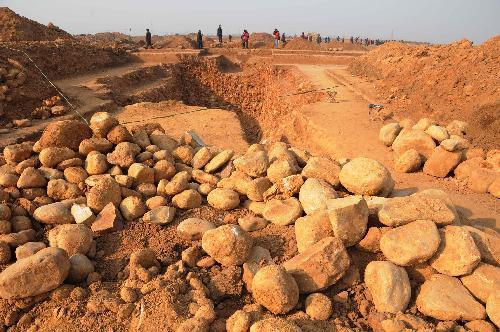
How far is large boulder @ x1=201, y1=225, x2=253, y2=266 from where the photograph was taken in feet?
8.54

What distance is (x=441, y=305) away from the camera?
2305mm

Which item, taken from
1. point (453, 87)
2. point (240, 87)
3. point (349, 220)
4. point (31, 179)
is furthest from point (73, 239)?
point (240, 87)

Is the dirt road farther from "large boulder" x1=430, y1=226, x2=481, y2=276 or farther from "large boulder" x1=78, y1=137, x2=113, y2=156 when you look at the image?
"large boulder" x1=78, y1=137, x2=113, y2=156

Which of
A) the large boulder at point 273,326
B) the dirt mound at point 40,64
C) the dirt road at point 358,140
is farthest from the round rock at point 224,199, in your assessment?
the dirt mound at point 40,64

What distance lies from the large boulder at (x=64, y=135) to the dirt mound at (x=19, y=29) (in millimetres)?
15575

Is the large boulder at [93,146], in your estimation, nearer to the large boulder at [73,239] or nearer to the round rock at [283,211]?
the large boulder at [73,239]

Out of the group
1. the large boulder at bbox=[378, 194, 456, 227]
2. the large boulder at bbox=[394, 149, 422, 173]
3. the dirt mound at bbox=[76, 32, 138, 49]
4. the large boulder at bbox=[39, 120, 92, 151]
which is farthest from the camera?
the dirt mound at bbox=[76, 32, 138, 49]

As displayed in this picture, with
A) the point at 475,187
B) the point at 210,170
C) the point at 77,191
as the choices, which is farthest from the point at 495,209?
the point at 77,191

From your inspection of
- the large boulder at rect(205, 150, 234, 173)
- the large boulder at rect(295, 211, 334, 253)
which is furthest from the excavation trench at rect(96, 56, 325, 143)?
the large boulder at rect(295, 211, 334, 253)

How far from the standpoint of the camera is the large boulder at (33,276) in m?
2.32

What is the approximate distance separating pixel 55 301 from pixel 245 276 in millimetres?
1391

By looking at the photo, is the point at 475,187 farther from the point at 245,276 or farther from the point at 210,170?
the point at 245,276

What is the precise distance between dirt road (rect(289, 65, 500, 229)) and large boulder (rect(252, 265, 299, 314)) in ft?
7.27

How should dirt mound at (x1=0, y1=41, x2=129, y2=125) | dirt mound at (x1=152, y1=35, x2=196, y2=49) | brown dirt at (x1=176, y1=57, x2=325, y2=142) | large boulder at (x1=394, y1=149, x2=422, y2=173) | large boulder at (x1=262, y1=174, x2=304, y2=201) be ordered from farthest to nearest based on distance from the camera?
dirt mound at (x1=152, y1=35, x2=196, y2=49) → brown dirt at (x1=176, y1=57, x2=325, y2=142) → dirt mound at (x1=0, y1=41, x2=129, y2=125) → large boulder at (x1=394, y1=149, x2=422, y2=173) → large boulder at (x1=262, y1=174, x2=304, y2=201)
